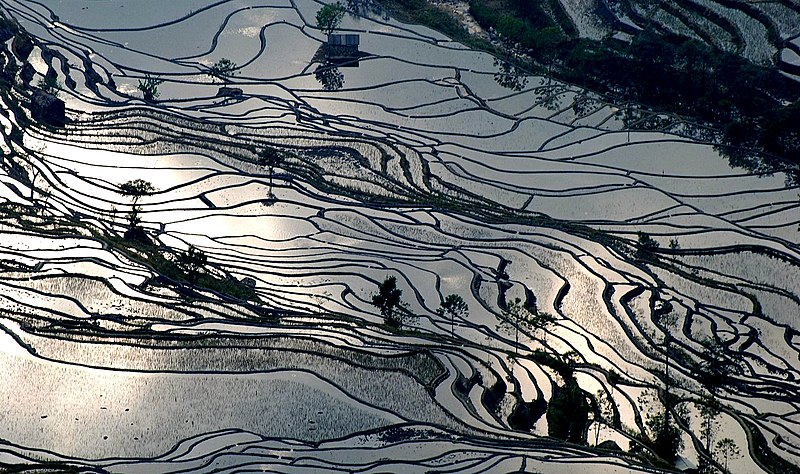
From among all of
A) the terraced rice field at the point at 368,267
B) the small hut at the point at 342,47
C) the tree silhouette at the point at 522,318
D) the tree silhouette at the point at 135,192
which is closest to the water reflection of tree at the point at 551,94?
the terraced rice field at the point at 368,267

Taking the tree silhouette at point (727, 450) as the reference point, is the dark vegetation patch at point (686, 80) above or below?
above

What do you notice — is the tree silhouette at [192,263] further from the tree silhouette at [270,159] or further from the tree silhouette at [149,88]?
the tree silhouette at [149,88]

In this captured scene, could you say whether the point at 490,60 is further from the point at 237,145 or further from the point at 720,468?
the point at 720,468

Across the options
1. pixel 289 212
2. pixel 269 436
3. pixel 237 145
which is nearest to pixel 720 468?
pixel 269 436

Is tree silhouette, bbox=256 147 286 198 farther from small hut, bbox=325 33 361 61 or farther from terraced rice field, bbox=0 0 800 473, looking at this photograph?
small hut, bbox=325 33 361 61

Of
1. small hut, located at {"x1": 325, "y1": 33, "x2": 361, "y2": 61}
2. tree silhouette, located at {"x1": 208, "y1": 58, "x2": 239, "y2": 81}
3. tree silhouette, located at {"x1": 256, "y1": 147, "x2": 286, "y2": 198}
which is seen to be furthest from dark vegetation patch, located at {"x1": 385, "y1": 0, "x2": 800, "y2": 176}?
tree silhouette, located at {"x1": 256, "y1": 147, "x2": 286, "y2": 198}

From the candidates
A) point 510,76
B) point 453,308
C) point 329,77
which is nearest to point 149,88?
point 329,77

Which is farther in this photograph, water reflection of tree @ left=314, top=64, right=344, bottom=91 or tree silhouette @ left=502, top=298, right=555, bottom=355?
water reflection of tree @ left=314, top=64, right=344, bottom=91

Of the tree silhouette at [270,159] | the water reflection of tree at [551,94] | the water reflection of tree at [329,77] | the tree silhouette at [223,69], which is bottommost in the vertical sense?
the tree silhouette at [270,159]
